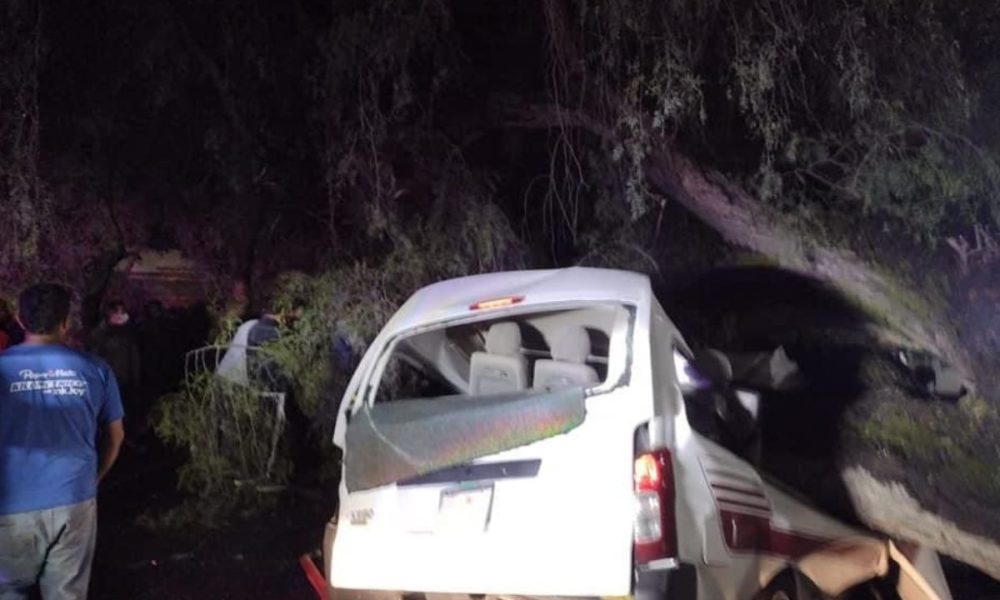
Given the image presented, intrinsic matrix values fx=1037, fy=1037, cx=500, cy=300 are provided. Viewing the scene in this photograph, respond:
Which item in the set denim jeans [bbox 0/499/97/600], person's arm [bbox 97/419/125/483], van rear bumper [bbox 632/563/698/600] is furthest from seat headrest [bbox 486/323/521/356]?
denim jeans [bbox 0/499/97/600]

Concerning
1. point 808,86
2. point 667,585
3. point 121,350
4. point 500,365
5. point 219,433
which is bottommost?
point 219,433

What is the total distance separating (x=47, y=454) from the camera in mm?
4398

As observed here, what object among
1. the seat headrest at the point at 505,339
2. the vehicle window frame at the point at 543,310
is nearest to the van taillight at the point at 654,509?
the vehicle window frame at the point at 543,310

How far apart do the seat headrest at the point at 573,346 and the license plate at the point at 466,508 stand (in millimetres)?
880

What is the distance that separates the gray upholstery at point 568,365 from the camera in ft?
14.5

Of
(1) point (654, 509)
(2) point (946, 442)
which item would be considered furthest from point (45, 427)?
(2) point (946, 442)

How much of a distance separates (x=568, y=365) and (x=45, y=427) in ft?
7.37

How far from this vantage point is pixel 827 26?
7500mm

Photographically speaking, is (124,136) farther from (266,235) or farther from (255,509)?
(255,509)

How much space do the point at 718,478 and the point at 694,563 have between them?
425 millimetres

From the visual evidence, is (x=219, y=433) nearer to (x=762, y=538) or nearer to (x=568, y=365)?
(x=568, y=365)

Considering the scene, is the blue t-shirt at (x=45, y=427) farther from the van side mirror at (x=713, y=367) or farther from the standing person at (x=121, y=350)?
the standing person at (x=121, y=350)

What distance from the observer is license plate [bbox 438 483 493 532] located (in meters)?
4.05

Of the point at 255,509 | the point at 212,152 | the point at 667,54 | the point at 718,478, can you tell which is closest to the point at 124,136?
the point at 212,152
